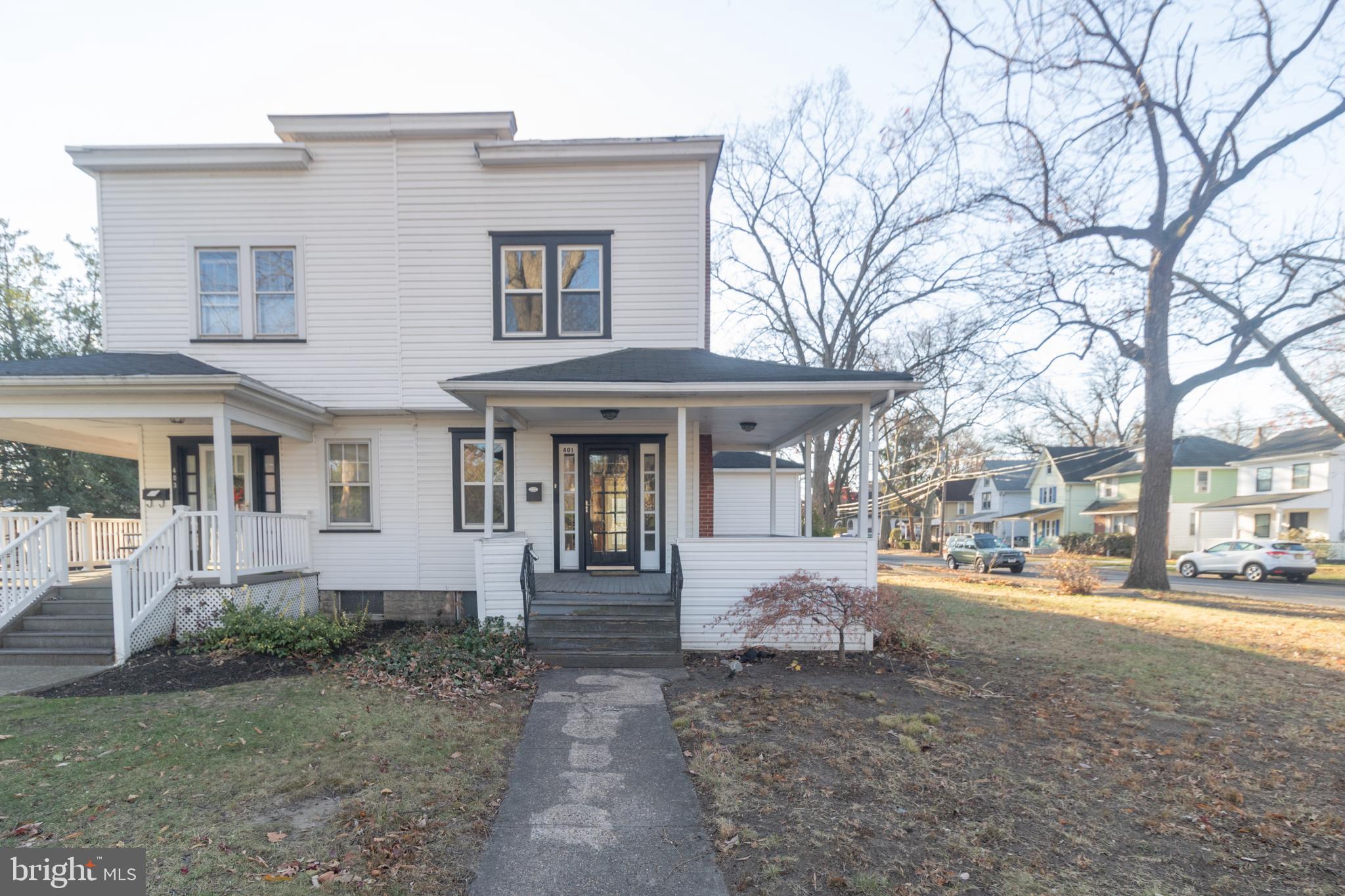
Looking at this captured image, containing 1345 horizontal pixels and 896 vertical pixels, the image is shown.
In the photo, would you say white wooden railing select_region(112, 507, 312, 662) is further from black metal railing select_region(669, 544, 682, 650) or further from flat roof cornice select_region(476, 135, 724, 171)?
flat roof cornice select_region(476, 135, 724, 171)

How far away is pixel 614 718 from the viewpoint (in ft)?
17.2

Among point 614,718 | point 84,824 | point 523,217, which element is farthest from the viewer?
point 523,217

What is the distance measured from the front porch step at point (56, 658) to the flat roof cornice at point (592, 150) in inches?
335

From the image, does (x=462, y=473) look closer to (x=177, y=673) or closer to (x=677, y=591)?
(x=177, y=673)

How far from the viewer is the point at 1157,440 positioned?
15.4m

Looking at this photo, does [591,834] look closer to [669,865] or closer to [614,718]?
[669,865]

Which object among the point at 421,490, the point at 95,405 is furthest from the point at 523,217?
the point at 95,405

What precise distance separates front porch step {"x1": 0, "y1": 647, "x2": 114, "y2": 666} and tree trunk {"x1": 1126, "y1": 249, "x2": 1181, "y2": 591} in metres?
20.8

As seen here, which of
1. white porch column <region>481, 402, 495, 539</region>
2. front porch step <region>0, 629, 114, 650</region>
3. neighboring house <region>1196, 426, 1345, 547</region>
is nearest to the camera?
front porch step <region>0, 629, 114, 650</region>

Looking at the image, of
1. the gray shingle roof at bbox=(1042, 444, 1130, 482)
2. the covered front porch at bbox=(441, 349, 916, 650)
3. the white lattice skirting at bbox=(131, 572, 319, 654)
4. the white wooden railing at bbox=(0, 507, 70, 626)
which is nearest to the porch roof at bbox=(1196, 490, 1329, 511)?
the gray shingle roof at bbox=(1042, 444, 1130, 482)

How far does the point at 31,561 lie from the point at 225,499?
2.65 meters

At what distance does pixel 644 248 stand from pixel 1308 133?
670 inches

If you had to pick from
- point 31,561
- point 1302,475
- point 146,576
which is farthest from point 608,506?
point 1302,475

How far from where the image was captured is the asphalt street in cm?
1434
